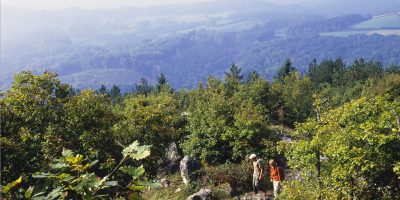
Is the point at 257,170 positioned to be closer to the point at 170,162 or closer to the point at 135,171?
the point at 170,162

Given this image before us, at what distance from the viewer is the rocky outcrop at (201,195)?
17016mm

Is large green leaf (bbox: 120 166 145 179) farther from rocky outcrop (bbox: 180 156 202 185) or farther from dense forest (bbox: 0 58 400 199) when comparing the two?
rocky outcrop (bbox: 180 156 202 185)

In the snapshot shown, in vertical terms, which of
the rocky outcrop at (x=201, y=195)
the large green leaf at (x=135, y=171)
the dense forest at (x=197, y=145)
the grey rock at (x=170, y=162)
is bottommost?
the grey rock at (x=170, y=162)

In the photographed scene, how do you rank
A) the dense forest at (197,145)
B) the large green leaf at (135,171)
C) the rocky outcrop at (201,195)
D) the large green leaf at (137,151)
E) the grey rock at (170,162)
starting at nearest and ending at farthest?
the large green leaf at (135,171), the large green leaf at (137,151), the dense forest at (197,145), the rocky outcrop at (201,195), the grey rock at (170,162)

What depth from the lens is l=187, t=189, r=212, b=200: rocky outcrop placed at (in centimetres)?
1702

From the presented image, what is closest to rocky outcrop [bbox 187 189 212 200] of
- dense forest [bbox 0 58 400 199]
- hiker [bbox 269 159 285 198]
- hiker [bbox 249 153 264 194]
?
dense forest [bbox 0 58 400 199]

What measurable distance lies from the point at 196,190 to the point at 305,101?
24060 millimetres

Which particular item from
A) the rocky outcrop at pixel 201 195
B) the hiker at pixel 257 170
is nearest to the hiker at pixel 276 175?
the hiker at pixel 257 170

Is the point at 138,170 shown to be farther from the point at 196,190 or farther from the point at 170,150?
the point at 170,150

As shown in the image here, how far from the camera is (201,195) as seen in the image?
17.2 m

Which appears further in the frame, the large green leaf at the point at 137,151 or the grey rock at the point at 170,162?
the grey rock at the point at 170,162

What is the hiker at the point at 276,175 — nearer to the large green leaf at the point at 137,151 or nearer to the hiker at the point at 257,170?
the hiker at the point at 257,170

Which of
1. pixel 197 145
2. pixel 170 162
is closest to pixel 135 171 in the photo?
pixel 197 145

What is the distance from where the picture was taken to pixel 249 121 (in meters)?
20.3
